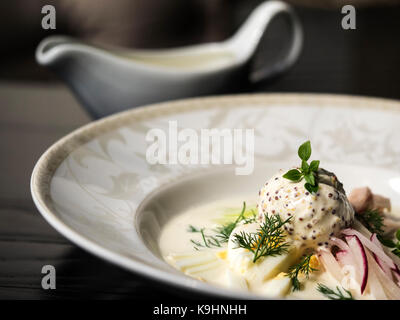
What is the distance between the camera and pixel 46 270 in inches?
38.5

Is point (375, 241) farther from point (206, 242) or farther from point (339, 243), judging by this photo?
point (206, 242)

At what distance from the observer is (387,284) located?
89 cm

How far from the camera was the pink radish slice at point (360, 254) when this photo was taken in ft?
2.91

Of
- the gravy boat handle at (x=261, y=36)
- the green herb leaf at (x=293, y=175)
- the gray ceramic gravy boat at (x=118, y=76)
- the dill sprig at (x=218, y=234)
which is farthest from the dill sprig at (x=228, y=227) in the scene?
the gravy boat handle at (x=261, y=36)

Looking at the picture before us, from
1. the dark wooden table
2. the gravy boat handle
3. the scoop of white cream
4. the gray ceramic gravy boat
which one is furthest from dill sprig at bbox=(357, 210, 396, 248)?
the gravy boat handle

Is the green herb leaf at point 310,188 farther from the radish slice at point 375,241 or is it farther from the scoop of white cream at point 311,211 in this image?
the radish slice at point 375,241

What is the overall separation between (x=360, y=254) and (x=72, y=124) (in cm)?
107

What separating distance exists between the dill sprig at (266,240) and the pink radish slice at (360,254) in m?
0.10

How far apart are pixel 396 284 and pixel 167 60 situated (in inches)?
49.3

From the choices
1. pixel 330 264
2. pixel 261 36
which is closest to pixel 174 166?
pixel 330 264

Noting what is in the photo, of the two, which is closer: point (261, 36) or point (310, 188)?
point (310, 188)

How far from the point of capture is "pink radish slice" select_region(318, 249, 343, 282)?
92 centimetres

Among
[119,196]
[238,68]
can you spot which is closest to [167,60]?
[238,68]

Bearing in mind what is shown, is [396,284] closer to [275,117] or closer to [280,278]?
[280,278]
